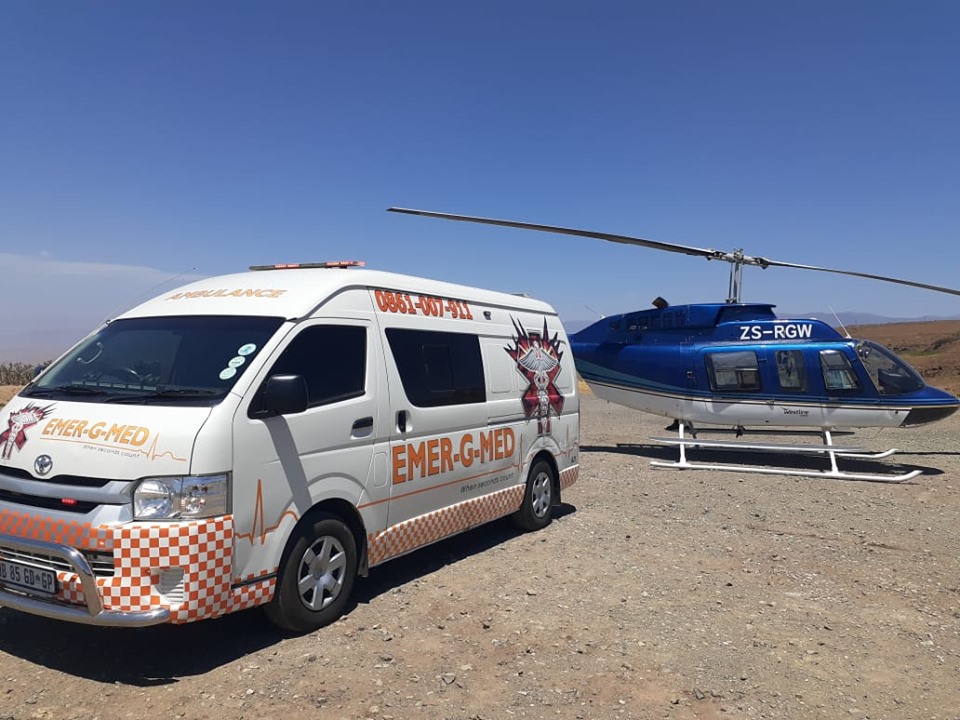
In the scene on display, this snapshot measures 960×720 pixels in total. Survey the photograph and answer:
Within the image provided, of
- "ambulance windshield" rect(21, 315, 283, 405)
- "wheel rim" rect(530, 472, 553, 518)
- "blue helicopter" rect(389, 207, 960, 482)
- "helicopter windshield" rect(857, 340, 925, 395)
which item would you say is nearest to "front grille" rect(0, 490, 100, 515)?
"ambulance windshield" rect(21, 315, 283, 405)

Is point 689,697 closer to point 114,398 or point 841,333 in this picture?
point 114,398

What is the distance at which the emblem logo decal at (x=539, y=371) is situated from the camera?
7375 millimetres

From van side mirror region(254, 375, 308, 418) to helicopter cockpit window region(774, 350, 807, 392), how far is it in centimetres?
1020

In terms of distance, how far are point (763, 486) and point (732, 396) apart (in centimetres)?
251

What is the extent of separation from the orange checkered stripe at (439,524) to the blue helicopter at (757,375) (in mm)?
5244

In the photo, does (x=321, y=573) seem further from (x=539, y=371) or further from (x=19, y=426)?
(x=539, y=371)

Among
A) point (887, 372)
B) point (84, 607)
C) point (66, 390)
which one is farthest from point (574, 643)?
point (887, 372)

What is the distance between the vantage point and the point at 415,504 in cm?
554

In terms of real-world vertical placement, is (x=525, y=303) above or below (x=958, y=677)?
above

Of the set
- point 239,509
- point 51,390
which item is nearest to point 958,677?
point 239,509

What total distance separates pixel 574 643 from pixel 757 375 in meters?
9.02

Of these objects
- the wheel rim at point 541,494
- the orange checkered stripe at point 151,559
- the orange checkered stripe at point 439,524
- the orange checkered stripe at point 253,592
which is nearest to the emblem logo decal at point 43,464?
the orange checkered stripe at point 151,559

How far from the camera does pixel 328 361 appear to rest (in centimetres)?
486

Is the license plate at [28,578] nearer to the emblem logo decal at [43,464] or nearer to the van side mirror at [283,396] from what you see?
the emblem logo decal at [43,464]
